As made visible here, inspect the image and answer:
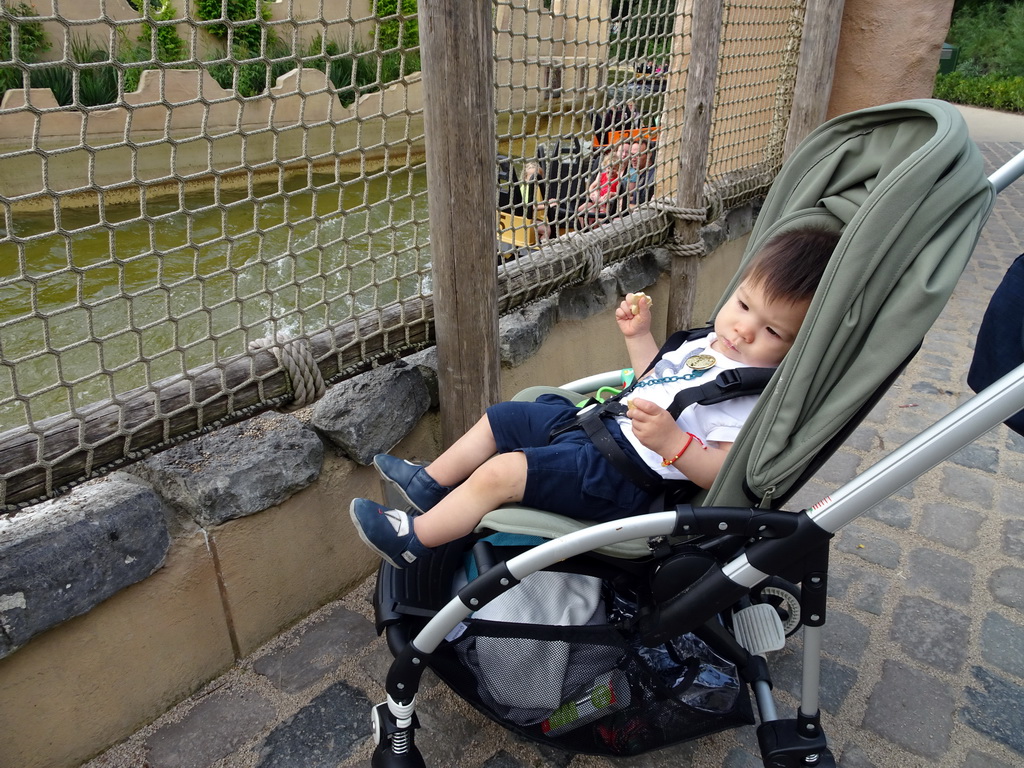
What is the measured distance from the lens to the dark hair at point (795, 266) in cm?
161

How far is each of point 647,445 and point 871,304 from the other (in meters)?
0.50

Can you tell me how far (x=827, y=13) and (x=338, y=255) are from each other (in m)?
3.58

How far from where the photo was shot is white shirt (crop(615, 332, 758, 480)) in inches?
65.0

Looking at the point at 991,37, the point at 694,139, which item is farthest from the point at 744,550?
the point at 991,37

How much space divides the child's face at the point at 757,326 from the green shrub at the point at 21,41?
1.50 metres

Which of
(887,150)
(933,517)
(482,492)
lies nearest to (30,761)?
(482,492)

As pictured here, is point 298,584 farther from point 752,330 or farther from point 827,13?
point 827,13

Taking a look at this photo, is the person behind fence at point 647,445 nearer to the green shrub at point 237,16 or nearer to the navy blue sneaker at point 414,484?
the navy blue sneaker at point 414,484

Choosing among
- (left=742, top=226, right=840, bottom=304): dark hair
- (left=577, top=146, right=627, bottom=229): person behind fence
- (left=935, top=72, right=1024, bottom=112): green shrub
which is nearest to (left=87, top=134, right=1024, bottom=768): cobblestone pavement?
→ (left=742, top=226, right=840, bottom=304): dark hair

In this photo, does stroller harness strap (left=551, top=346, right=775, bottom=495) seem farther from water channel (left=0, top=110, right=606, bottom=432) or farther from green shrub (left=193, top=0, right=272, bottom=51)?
green shrub (left=193, top=0, right=272, bottom=51)

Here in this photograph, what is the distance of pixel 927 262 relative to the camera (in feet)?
4.33

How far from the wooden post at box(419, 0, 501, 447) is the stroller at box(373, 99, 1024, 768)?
20.7 inches

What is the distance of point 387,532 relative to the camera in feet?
5.55

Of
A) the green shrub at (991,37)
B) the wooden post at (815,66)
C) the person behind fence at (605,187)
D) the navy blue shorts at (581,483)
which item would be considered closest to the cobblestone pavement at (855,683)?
the navy blue shorts at (581,483)
